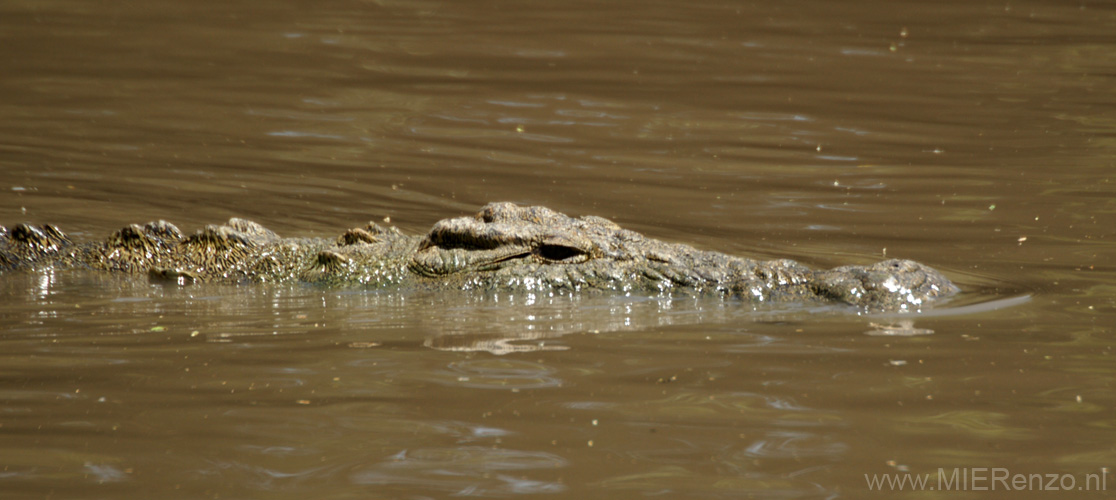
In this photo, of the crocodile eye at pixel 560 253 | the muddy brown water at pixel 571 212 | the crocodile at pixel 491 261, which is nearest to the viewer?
the muddy brown water at pixel 571 212

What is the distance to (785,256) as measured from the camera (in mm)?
6504

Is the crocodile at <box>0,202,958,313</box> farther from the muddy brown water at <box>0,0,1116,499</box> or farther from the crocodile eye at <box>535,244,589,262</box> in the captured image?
the muddy brown water at <box>0,0,1116,499</box>

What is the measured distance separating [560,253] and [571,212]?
302cm

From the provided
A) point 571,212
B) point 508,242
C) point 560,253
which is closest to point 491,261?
point 508,242

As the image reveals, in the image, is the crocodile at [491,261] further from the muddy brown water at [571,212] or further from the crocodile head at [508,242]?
the muddy brown water at [571,212]

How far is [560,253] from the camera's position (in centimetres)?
504

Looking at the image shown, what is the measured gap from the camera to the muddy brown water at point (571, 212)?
2.57 m

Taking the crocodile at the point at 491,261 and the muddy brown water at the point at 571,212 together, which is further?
the crocodile at the point at 491,261

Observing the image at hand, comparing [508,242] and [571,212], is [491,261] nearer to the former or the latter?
[508,242]

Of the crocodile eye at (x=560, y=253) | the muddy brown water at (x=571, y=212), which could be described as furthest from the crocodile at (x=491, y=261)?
the muddy brown water at (x=571, y=212)

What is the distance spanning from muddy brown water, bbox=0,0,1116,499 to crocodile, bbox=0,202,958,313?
0.17 metres

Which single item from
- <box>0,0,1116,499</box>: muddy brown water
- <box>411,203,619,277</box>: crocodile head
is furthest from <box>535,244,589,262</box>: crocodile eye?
<box>0,0,1116,499</box>: muddy brown water

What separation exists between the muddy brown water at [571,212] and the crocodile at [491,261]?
174mm

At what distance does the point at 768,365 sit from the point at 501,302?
5.42 ft
